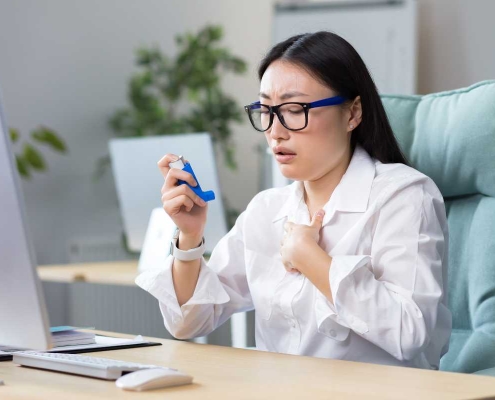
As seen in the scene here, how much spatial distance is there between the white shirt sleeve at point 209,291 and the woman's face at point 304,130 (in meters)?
0.22

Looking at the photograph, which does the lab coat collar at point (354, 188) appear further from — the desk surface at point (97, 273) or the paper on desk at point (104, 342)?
the desk surface at point (97, 273)

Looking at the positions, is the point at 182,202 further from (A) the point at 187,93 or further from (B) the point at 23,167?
(A) the point at 187,93

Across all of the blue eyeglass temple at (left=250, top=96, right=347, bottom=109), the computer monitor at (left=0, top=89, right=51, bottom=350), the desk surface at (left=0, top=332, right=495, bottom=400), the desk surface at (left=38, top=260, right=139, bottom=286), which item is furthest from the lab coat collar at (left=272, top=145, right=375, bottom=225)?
the desk surface at (left=38, top=260, right=139, bottom=286)

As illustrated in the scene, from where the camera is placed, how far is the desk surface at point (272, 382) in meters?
0.94

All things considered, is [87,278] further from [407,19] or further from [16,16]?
Answer: [407,19]

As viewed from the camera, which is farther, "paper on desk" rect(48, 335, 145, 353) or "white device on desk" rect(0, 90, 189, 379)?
"paper on desk" rect(48, 335, 145, 353)

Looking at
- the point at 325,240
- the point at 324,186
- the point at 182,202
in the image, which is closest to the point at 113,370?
the point at 182,202

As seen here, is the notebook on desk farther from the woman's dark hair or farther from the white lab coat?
the woman's dark hair

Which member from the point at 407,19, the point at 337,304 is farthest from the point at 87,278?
the point at 407,19

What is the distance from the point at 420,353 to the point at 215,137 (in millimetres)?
2984

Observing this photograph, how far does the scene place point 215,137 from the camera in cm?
432

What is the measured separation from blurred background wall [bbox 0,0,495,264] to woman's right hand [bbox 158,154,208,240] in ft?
9.36

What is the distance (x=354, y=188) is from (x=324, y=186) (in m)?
0.10

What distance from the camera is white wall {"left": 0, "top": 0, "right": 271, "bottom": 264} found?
13.7 feet
